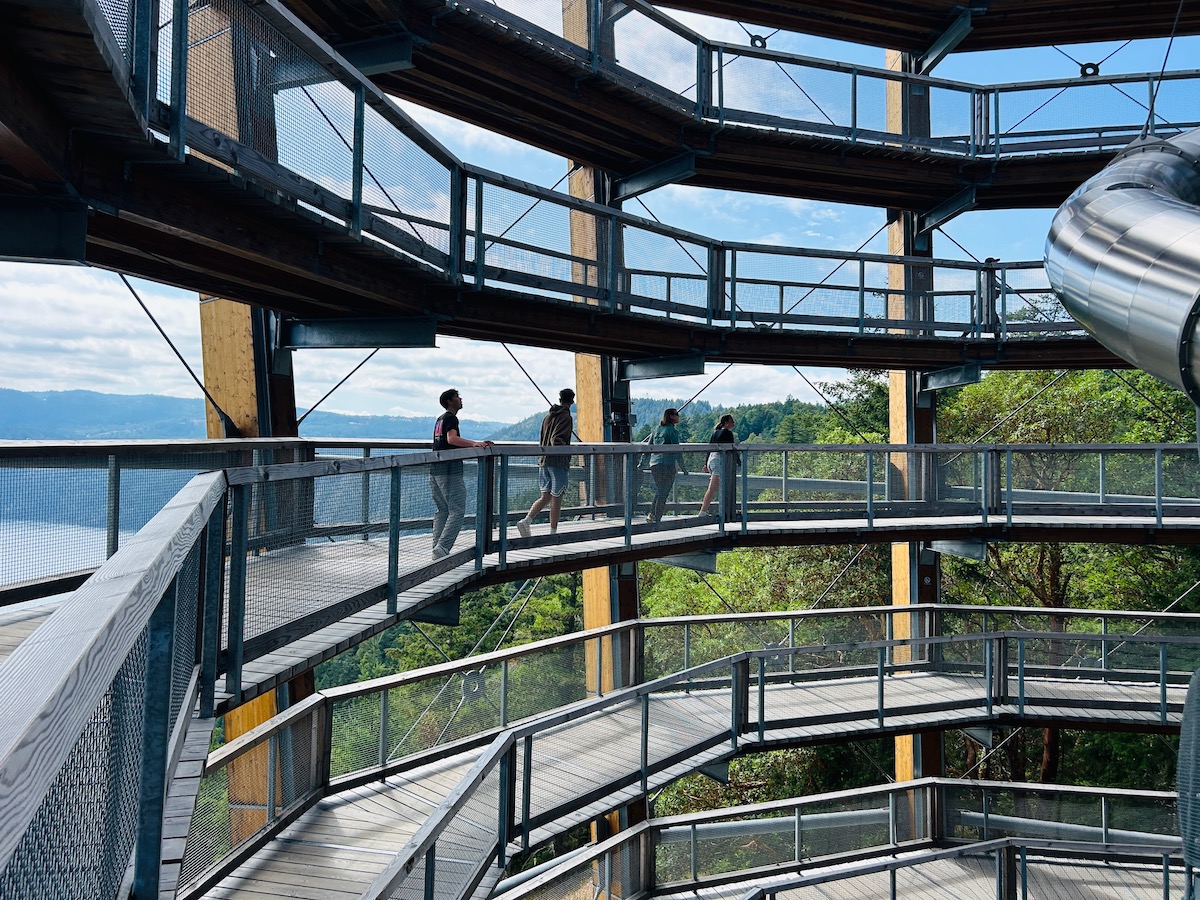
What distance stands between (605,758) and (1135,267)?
6179 millimetres

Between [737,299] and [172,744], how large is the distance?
1074cm

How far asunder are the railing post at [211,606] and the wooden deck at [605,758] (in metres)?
2.41

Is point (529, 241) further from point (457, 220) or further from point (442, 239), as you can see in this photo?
point (442, 239)

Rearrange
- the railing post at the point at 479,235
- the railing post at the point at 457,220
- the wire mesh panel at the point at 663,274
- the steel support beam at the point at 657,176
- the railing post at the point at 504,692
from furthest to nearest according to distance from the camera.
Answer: the steel support beam at the point at 657,176, the wire mesh panel at the point at 663,274, the railing post at the point at 504,692, the railing post at the point at 479,235, the railing post at the point at 457,220

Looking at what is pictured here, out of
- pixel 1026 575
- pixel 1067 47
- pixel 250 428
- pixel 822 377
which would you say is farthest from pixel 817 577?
pixel 250 428

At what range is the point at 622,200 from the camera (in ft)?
46.5

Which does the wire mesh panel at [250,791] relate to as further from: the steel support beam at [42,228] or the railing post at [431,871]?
the steel support beam at [42,228]

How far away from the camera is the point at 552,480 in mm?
8250

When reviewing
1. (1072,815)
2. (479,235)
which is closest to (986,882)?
(1072,815)

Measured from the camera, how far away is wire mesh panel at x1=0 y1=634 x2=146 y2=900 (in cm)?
102

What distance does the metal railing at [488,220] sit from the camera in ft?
16.6

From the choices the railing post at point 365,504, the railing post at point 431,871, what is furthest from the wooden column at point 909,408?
the railing post at point 431,871

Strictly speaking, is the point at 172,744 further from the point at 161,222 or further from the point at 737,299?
the point at 737,299

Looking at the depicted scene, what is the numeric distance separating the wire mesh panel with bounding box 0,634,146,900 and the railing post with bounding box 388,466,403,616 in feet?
10.8
